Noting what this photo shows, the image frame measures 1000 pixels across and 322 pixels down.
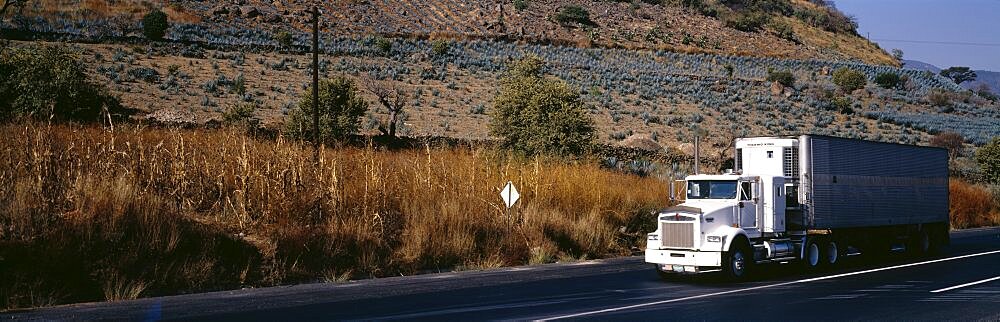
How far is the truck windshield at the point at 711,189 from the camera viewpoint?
59.4 feet

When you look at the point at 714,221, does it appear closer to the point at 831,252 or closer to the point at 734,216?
the point at 734,216

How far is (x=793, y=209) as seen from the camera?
62.6 feet

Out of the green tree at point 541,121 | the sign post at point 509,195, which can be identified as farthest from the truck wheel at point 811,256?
the green tree at point 541,121

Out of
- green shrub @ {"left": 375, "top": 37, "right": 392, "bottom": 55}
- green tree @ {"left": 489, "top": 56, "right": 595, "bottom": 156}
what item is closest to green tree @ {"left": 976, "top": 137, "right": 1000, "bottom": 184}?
green tree @ {"left": 489, "top": 56, "right": 595, "bottom": 156}

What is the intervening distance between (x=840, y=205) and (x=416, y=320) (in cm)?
1232

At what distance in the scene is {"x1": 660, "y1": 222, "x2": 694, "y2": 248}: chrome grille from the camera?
16.9 m

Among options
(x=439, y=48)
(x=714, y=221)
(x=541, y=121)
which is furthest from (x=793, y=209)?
(x=439, y=48)

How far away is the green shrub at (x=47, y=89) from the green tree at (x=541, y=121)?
51.8 ft

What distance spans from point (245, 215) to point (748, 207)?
10.0 metres

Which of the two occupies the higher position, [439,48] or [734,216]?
[439,48]

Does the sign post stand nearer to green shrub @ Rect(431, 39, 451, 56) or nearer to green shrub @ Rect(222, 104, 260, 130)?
green shrub @ Rect(222, 104, 260, 130)

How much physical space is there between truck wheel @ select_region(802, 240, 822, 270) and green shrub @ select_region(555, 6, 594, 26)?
79.8 m

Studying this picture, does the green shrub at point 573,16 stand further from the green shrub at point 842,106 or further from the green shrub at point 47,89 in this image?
the green shrub at point 47,89

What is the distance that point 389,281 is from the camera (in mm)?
16578
